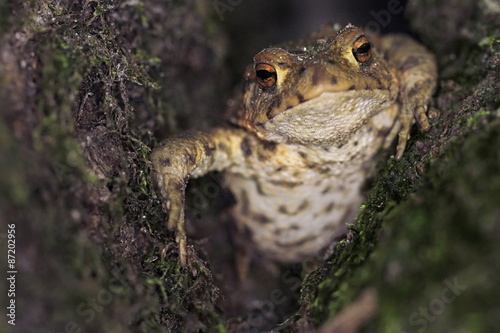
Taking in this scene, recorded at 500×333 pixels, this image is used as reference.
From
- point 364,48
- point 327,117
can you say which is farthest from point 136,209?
point 364,48

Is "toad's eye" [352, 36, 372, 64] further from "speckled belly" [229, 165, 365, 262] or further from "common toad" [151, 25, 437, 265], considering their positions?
"speckled belly" [229, 165, 365, 262]

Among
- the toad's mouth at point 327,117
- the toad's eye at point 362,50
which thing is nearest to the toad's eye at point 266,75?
the toad's mouth at point 327,117

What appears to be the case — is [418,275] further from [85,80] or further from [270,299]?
[270,299]

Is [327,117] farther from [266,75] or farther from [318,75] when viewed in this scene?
[266,75]

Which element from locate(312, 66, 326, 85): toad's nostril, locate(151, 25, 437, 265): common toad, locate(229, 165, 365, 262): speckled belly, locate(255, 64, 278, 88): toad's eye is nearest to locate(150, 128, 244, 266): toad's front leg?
locate(151, 25, 437, 265): common toad

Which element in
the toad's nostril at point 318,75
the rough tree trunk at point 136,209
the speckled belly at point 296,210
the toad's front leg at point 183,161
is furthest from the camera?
the speckled belly at point 296,210

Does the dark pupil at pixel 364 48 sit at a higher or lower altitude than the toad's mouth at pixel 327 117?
higher

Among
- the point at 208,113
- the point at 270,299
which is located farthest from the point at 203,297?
the point at 208,113

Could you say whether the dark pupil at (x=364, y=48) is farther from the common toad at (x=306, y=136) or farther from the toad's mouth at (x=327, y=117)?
the toad's mouth at (x=327, y=117)
